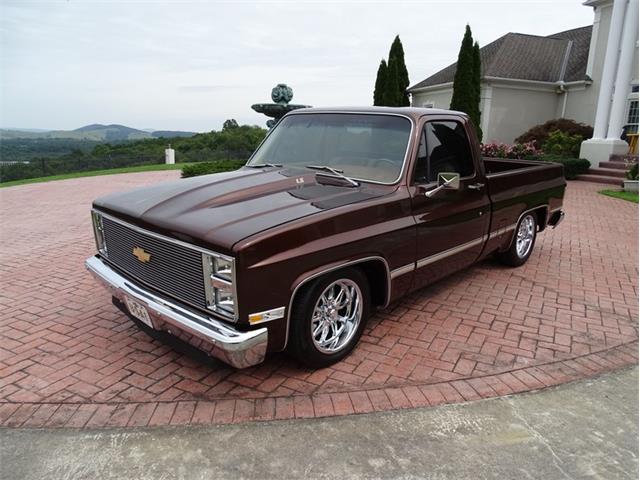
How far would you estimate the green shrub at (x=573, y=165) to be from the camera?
15.6m

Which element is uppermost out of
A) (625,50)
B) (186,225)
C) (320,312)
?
(625,50)

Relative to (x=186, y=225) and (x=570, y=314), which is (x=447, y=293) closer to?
(x=570, y=314)

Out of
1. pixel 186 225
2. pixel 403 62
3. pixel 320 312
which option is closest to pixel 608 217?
pixel 320 312

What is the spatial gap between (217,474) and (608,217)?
1006 centimetres

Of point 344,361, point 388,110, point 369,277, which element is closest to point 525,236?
point 388,110

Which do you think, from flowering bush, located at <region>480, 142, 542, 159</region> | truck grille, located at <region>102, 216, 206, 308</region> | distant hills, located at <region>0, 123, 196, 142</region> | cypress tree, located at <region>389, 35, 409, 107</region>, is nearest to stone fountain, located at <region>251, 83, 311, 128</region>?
flowering bush, located at <region>480, 142, 542, 159</region>

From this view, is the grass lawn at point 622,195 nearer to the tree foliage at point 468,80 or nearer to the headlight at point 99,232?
the tree foliage at point 468,80

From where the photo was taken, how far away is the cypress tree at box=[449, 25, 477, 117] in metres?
20.0

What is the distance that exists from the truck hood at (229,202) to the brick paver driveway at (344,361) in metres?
1.17

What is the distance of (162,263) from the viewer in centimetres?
323

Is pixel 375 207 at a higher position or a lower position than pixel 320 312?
higher

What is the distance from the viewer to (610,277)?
19.3ft

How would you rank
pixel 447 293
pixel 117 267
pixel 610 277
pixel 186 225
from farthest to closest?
pixel 610 277 < pixel 447 293 < pixel 117 267 < pixel 186 225

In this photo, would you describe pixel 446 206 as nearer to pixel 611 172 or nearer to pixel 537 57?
pixel 611 172
